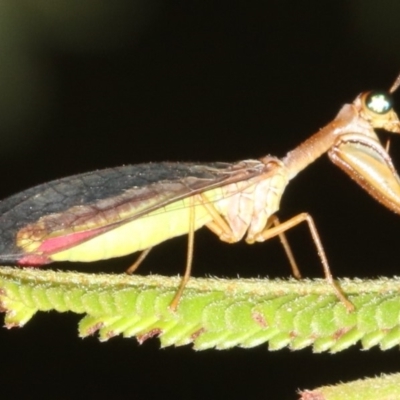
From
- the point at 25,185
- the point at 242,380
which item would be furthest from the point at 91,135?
the point at 242,380

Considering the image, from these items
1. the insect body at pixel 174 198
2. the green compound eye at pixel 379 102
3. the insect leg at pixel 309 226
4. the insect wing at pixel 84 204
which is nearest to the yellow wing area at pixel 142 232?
the insect body at pixel 174 198

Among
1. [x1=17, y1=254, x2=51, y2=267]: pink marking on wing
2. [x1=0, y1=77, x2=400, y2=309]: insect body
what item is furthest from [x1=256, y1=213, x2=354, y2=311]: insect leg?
[x1=17, y1=254, x2=51, y2=267]: pink marking on wing

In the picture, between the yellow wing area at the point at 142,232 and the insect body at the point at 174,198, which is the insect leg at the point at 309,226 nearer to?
the insect body at the point at 174,198

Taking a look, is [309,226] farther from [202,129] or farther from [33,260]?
[202,129]

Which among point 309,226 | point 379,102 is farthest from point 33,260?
point 379,102

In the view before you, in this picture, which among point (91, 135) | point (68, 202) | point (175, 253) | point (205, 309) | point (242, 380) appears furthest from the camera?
point (91, 135)

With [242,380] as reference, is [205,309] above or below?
above

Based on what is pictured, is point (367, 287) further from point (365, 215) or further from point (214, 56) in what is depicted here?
point (214, 56)

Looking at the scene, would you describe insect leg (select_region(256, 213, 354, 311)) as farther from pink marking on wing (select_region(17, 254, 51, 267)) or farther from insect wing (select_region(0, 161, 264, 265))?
pink marking on wing (select_region(17, 254, 51, 267))
